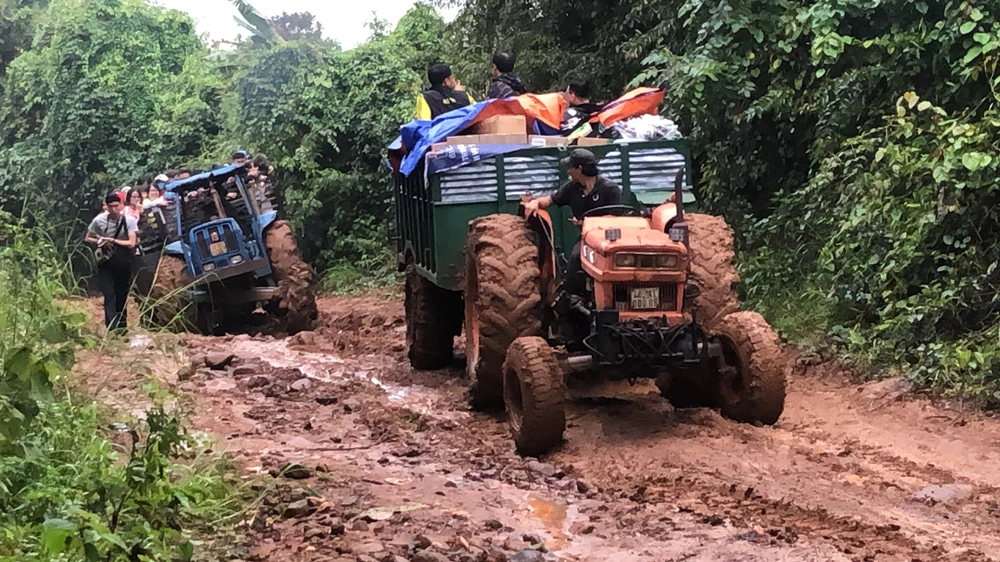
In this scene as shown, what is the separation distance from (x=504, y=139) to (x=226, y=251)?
5611 mm

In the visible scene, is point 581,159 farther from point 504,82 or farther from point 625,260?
point 504,82

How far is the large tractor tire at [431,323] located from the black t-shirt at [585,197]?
8.26 feet

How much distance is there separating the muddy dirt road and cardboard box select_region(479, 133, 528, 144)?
206 centimetres

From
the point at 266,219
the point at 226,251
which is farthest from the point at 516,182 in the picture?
the point at 266,219

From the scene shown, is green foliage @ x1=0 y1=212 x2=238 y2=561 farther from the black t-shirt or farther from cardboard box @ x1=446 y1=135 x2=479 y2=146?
Result: cardboard box @ x1=446 y1=135 x2=479 y2=146

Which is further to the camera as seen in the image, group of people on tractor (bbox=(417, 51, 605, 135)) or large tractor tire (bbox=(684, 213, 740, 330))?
group of people on tractor (bbox=(417, 51, 605, 135))

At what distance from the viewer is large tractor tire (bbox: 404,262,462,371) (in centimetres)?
1002

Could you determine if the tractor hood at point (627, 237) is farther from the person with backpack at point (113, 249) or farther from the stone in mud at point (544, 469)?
the person with backpack at point (113, 249)

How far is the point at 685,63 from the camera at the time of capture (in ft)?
34.6

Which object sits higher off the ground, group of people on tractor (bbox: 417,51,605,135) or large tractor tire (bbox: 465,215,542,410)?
group of people on tractor (bbox: 417,51,605,135)

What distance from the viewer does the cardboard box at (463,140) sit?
28.7 feet

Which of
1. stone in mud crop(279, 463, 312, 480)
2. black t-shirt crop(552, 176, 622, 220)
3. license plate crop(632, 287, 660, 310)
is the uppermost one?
black t-shirt crop(552, 176, 622, 220)

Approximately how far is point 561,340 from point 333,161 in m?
12.8

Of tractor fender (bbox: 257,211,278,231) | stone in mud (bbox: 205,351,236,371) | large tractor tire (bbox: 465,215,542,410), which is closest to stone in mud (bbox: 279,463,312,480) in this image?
large tractor tire (bbox: 465,215,542,410)
